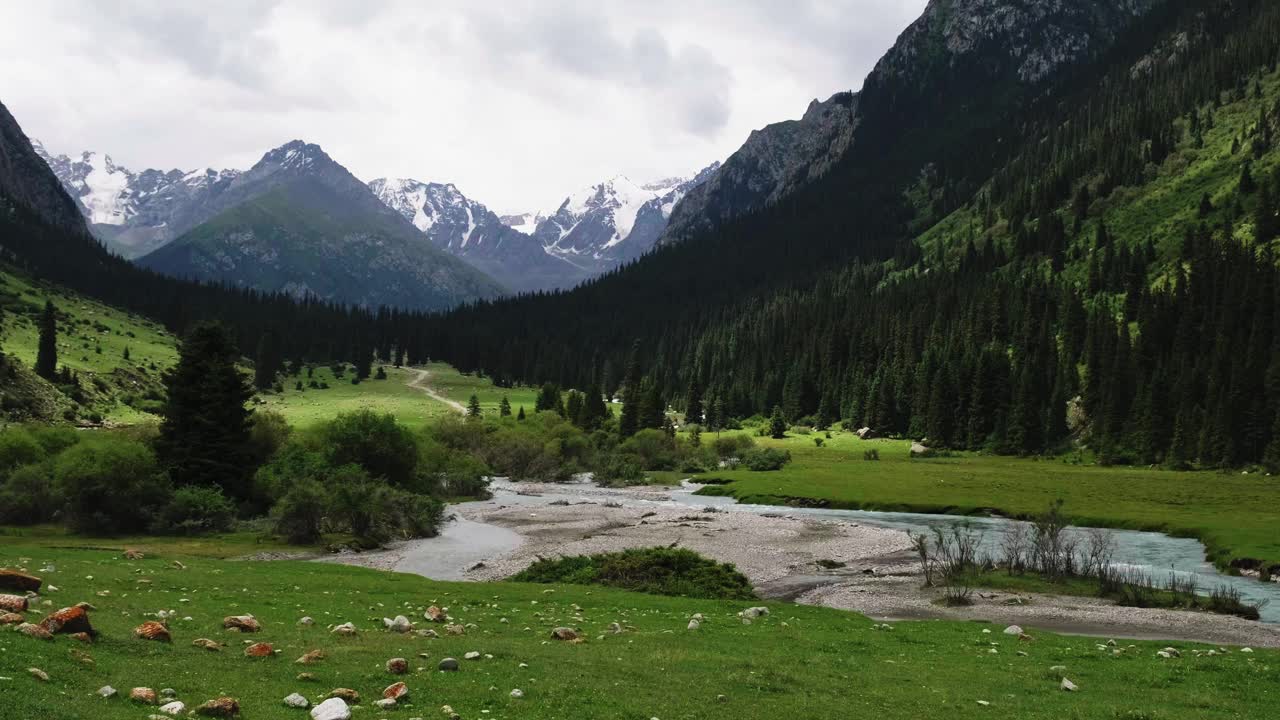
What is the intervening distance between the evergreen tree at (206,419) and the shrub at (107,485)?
4.74 meters

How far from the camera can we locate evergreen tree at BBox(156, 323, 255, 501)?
68688 millimetres

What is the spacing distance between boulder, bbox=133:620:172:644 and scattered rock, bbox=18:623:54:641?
101 inches

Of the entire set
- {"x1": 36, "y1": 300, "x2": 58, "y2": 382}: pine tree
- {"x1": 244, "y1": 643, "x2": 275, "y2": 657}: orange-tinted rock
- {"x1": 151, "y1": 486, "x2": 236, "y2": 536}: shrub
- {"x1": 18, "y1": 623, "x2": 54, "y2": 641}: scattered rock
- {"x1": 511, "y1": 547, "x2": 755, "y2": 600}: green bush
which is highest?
{"x1": 36, "y1": 300, "x2": 58, "y2": 382}: pine tree

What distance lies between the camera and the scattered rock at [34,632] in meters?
16.8

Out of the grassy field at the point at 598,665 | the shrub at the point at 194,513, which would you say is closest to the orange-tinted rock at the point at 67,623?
the grassy field at the point at 598,665

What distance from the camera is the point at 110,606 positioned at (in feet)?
81.6

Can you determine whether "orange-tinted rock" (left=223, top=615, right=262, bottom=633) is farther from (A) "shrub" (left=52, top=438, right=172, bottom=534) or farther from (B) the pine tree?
(B) the pine tree

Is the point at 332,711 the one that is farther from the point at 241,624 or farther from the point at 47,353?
the point at 47,353

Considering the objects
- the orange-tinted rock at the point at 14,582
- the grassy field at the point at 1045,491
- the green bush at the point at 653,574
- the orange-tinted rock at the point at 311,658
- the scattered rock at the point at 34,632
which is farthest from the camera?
the grassy field at the point at 1045,491

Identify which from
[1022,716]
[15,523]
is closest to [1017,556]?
[1022,716]

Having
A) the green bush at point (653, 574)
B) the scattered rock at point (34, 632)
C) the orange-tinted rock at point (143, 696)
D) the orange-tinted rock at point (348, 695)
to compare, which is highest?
the orange-tinted rock at point (143, 696)

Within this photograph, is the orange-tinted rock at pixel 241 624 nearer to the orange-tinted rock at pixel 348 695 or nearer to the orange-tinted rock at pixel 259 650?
the orange-tinted rock at pixel 259 650

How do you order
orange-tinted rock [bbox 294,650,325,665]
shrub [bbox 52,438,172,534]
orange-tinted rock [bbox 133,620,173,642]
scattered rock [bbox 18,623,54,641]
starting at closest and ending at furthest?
scattered rock [bbox 18,623,54,641], orange-tinted rock [bbox 294,650,325,665], orange-tinted rock [bbox 133,620,173,642], shrub [bbox 52,438,172,534]

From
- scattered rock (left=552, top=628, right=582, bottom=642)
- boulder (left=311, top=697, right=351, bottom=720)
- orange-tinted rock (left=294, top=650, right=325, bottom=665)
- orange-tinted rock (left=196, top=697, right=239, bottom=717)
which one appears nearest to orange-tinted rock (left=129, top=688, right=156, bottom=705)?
orange-tinted rock (left=196, top=697, right=239, bottom=717)
